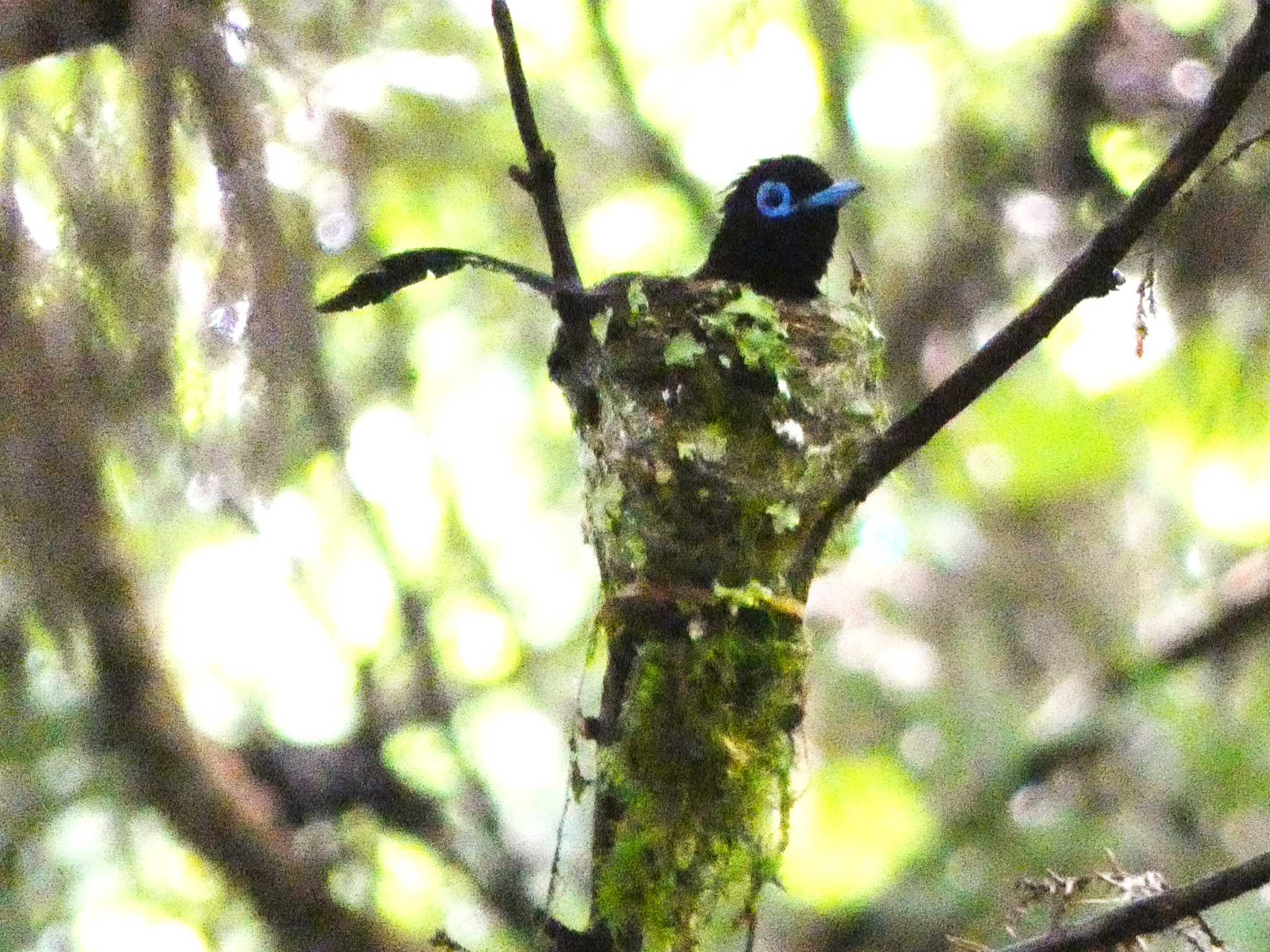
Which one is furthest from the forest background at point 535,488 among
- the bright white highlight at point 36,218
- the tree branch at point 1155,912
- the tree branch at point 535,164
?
the tree branch at point 1155,912

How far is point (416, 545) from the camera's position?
615 centimetres

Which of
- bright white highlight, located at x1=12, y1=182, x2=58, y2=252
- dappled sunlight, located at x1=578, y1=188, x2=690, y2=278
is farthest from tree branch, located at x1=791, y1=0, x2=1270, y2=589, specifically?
dappled sunlight, located at x1=578, y1=188, x2=690, y2=278

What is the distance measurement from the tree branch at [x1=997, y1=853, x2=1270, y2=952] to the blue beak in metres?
2.59

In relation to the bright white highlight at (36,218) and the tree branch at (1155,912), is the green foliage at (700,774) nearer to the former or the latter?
the tree branch at (1155,912)

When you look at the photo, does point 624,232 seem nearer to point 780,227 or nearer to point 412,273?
point 780,227

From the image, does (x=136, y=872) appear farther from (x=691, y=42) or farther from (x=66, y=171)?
(x=691, y=42)

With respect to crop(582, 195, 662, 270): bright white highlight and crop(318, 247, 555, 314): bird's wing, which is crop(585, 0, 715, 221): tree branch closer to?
crop(582, 195, 662, 270): bright white highlight

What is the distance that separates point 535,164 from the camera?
97.1 inches

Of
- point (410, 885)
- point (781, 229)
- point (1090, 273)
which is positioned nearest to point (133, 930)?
point (410, 885)

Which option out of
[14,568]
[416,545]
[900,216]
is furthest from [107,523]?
[900,216]

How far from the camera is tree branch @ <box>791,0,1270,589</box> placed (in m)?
2.06

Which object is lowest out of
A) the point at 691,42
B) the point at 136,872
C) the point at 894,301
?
the point at 136,872

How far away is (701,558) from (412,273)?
2.56 ft

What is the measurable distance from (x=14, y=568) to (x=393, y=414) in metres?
3.26
